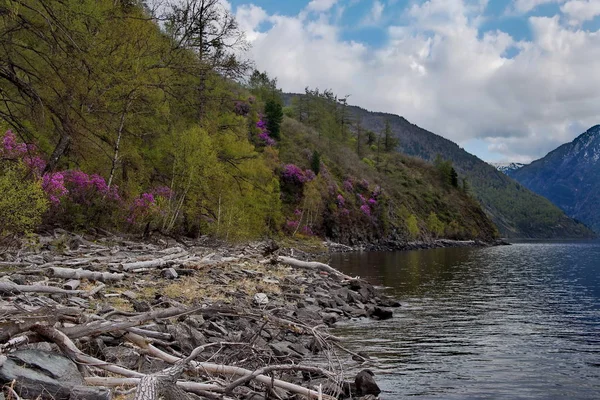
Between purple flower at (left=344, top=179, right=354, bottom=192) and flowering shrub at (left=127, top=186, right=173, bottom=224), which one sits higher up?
purple flower at (left=344, top=179, right=354, bottom=192)

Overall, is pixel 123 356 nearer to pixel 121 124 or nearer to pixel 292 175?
A: pixel 121 124

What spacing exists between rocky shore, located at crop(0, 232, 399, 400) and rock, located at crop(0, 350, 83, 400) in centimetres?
1

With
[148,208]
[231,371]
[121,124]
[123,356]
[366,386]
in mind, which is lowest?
[366,386]

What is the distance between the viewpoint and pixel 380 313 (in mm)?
18625

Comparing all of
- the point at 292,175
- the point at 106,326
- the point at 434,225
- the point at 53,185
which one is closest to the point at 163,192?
the point at 53,185

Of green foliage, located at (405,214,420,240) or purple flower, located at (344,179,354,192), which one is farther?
green foliage, located at (405,214,420,240)

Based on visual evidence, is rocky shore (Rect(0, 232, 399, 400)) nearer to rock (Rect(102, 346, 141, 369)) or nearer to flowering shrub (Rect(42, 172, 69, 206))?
rock (Rect(102, 346, 141, 369))

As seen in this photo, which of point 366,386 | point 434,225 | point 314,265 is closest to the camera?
point 366,386

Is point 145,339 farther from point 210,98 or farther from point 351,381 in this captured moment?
point 210,98

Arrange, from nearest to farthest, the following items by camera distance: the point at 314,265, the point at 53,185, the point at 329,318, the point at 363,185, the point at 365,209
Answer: the point at 329,318, the point at 53,185, the point at 314,265, the point at 365,209, the point at 363,185

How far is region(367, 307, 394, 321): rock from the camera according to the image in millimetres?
18453

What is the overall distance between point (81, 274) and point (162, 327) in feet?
16.3

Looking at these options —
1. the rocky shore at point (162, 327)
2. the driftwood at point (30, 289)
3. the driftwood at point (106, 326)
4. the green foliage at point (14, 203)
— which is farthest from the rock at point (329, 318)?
the green foliage at point (14, 203)

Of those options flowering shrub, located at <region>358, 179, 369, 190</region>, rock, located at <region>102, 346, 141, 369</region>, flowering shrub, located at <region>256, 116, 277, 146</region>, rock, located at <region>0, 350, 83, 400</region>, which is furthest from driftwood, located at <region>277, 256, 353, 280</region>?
flowering shrub, located at <region>358, 179, 369, 190</region>
